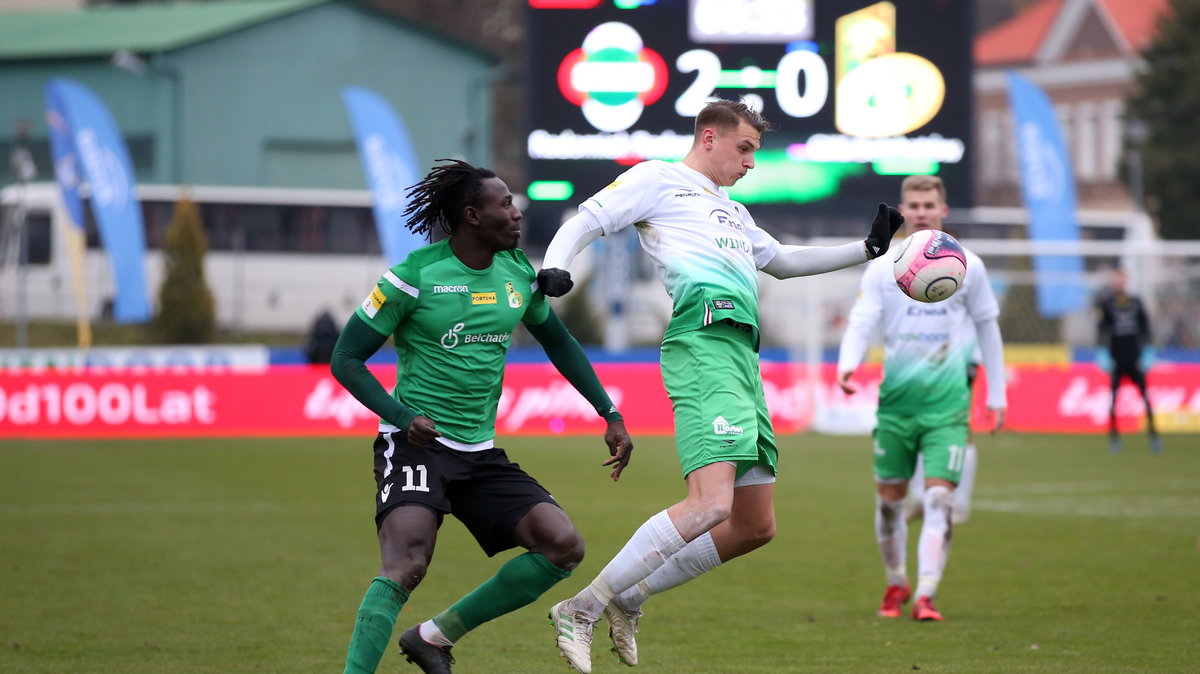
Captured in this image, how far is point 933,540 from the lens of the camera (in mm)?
8578

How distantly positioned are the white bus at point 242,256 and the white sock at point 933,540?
2947 cm

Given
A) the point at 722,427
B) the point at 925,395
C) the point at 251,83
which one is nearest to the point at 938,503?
the point at 925,395

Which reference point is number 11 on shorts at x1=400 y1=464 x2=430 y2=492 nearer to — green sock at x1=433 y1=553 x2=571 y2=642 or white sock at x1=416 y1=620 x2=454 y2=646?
green sock at x1=433 y1=553 x2=571 y2=642

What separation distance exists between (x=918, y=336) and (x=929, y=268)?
174cm

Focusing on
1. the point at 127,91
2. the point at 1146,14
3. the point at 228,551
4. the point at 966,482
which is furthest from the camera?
the point at 1146,14

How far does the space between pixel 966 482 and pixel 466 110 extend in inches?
1689

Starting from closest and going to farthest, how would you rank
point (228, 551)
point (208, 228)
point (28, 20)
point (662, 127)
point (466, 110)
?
point (228, 551) → point (662, 127) → point (208, 228) → point (466, 110) → point (28, 20)

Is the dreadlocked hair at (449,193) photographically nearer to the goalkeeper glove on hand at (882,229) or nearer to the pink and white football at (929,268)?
the goalkeeper glove on hand at (882,229)

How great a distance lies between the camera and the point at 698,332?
6539 mm

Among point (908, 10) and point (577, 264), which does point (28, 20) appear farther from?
point (908, 10)

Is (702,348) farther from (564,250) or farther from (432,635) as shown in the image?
(432,635)

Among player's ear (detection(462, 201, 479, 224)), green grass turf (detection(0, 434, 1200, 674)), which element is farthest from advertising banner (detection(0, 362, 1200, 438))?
player's ear (detection(462, 201, 479, 224))

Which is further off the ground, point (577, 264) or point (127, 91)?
point (127, 91)

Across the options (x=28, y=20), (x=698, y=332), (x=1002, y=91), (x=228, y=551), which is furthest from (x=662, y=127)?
(x=1002, y=91)
